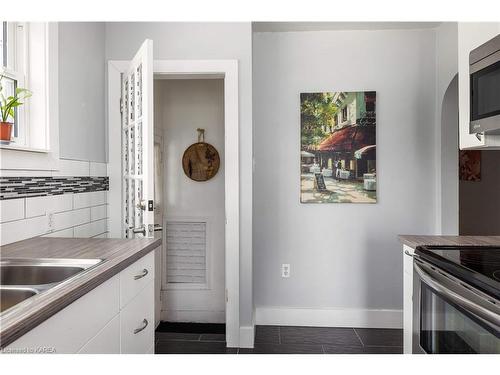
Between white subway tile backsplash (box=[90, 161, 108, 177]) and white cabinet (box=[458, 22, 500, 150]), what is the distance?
210 centimetres

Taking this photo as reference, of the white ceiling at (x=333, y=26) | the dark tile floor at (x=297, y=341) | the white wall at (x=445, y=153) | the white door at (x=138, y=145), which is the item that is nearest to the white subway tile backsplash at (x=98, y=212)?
the white door at (x=138, y=145)

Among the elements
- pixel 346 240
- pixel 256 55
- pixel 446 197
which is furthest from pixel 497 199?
pixel 256 55

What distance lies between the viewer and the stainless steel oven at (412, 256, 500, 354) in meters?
1.19

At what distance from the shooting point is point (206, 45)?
259cm

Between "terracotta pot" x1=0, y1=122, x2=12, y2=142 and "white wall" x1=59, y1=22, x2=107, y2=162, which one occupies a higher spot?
"white wall" x1=59, y1=22, x2=107, y2=162

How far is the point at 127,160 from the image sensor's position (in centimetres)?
255

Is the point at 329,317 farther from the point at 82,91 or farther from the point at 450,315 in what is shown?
the point at 82,91

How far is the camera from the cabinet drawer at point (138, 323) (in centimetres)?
137

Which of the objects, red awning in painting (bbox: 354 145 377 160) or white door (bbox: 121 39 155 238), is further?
red awning in painting (bbox: 354 145 377 160)

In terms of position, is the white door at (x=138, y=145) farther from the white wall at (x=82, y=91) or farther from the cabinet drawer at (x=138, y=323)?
the cabinet drawer at (x=138, y=323)

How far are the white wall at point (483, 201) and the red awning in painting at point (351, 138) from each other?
1756 mm

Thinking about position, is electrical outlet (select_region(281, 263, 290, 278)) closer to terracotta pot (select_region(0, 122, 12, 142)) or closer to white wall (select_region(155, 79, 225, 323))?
white wall (select_region(155, 79, 225, 323))

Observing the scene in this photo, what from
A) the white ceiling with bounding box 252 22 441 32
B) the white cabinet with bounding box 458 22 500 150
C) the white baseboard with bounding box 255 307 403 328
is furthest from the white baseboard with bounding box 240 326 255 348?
the white ceiling with bounding box 252 22 441 32
